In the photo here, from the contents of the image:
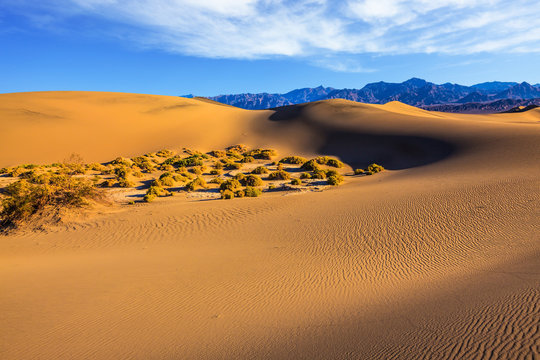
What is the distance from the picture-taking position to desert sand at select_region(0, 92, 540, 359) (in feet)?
13.8

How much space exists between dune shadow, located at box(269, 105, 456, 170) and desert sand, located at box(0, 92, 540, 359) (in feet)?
21.1

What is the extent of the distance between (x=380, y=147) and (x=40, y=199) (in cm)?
2611

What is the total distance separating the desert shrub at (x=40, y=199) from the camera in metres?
11.1

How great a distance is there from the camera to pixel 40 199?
38.1 feet

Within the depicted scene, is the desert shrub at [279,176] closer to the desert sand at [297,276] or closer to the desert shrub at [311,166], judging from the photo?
the desert shrub at [311,166]

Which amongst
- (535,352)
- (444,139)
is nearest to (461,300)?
(535,352)

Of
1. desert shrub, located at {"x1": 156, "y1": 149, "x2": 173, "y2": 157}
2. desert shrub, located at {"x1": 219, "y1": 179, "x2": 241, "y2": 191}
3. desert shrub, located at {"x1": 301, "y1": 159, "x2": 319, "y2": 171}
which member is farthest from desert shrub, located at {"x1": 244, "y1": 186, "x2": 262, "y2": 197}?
desert shrub, located at {"x1": 156, "y1": 149, "x2": 173, "y2": 157}

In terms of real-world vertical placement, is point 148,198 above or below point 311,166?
below

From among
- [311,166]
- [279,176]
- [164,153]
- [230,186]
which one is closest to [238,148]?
[164,153]

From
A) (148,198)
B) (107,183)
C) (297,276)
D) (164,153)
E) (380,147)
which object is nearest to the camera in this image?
(297,276)

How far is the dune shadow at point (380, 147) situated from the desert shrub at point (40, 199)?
68.1ft

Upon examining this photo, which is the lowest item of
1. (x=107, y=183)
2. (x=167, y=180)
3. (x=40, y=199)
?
(x=167, y=180)

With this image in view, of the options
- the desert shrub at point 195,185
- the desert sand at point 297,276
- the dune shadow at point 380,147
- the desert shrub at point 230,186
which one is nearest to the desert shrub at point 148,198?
the desert sand at point 297,276

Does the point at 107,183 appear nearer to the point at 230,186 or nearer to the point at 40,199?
the point at 40,199
